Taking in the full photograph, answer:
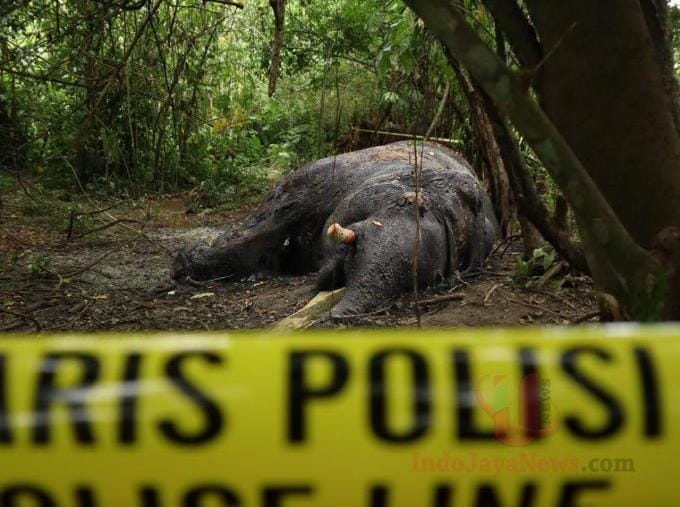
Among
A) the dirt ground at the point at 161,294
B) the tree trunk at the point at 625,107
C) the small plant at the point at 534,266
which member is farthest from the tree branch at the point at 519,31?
the small plant at the point at 534,266

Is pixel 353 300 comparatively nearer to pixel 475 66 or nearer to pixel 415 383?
pixel 475 66

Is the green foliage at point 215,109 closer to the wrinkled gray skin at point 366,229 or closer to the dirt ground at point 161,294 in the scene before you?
the dirt ground at point 161,294

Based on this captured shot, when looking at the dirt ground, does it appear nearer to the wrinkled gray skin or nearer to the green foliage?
the wrinkled gray skin

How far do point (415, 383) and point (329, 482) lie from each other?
0.56 ft

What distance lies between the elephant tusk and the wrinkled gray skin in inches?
2.6

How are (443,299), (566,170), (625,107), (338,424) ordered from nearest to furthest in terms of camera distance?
(338,424) → (566,170) → (625,107) → (443,299)

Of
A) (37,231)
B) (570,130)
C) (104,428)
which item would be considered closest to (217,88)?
(37,231)

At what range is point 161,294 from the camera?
201 inches

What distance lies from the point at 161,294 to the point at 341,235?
5.09ft

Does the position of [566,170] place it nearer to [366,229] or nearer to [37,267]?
[366,229]

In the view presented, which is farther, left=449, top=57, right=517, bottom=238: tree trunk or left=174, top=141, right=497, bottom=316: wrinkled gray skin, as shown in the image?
left=449, top=57, right=517, bottom=238: tree trunk

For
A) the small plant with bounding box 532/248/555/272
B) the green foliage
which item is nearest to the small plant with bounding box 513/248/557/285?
the small plant with bounding box 532/248/555/272

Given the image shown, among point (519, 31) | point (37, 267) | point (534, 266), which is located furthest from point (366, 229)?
point (519, 31)

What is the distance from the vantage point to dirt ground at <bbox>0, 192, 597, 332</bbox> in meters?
4.01
